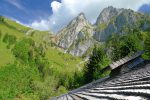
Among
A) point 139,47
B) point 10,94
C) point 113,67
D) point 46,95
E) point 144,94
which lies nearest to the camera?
point 144,94

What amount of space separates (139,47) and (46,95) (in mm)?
75573

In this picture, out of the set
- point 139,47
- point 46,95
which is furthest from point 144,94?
point 46,95

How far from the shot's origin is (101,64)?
9169 centimetres

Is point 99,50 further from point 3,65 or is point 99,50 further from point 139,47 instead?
point 3,65

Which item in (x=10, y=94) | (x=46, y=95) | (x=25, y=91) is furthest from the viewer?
(x=25, y=91)

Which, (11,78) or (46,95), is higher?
(11,78)

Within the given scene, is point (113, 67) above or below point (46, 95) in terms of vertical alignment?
below

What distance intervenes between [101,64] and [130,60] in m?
65.0

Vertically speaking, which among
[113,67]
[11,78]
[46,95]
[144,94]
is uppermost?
[11,78]

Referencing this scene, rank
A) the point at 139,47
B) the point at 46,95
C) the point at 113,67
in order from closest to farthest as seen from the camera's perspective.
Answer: the point at 113,67, the point at 139,47, the point at 46,95

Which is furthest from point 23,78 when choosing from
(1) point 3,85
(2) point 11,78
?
(1) point 3,85

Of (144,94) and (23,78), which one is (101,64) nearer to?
(144,94)

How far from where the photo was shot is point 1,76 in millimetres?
189500

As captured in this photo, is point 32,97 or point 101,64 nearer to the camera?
point 101,64
